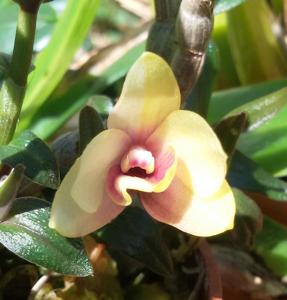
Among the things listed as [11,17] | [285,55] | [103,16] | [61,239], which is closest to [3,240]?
[61,239]

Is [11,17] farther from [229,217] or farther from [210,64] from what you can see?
[229,217]

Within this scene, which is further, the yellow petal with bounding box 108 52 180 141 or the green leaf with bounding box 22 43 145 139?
the green leaf with bounding box 22 43 145 139

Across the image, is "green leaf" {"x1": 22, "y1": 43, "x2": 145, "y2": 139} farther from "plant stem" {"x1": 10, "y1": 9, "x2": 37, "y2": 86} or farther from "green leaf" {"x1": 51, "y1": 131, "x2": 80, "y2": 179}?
"plant stem" {"x1": 10, "y1": 9, "x2": 37, "y2": 86}

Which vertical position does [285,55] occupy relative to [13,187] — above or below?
below

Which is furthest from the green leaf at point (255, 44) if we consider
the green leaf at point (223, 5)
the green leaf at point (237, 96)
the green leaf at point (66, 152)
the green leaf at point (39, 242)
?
the green leaf at point (39, 242)

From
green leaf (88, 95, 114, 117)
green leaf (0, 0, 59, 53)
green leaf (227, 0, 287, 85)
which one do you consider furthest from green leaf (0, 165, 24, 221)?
green leaf (227, 0, 287, 85)

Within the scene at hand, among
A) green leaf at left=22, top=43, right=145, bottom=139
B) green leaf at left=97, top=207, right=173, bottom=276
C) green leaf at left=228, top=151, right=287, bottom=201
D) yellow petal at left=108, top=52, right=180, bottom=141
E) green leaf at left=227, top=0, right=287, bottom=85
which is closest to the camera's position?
yellow petal at left=108, top=52, right=180, bottom=141

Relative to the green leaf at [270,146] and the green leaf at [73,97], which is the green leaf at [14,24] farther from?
the green leaf at [270,146]
